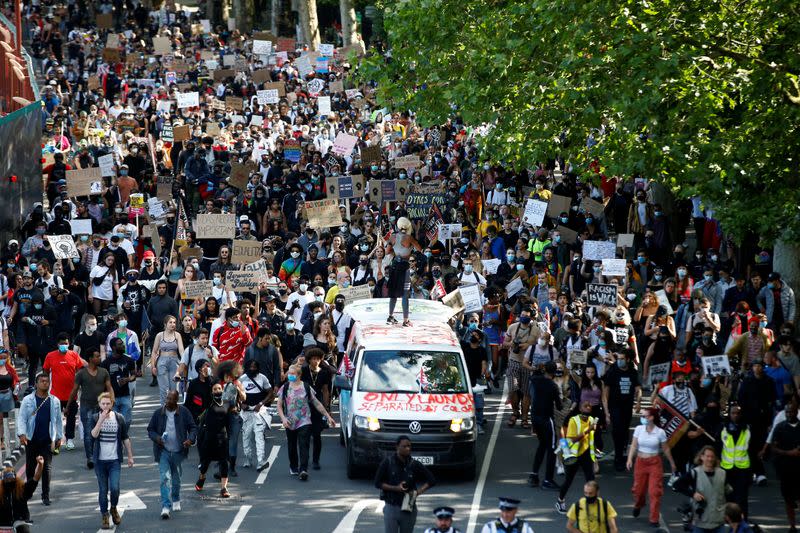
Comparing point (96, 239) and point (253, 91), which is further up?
point (253, 91)

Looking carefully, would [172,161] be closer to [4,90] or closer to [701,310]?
[4,90]

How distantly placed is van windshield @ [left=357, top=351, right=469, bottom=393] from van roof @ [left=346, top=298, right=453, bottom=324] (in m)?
1.24

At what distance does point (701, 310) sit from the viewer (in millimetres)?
22219

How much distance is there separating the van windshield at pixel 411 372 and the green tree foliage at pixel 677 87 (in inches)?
155

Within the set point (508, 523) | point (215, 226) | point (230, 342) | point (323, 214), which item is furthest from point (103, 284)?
point (508, 523)

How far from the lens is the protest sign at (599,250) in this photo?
26203mm

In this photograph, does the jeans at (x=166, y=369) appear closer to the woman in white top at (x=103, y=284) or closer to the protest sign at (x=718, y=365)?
the woman in white top at (x=103, y=284)

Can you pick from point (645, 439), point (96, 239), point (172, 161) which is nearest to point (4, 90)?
point (172, 161)

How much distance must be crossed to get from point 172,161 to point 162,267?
9.48 metres

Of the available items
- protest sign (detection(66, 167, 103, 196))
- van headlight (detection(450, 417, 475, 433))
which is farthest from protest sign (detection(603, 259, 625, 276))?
protest sign (detection(66, 167, 103, 196))

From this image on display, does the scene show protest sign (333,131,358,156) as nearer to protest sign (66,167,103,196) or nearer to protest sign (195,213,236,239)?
protest sign (66,167,103,196)

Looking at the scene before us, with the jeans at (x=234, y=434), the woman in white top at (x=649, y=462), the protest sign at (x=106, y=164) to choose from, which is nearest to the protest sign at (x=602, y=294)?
the woman in white top at (x=649, y=462)

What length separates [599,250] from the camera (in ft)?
86.2

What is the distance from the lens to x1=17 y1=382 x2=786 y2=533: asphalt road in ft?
56.4
